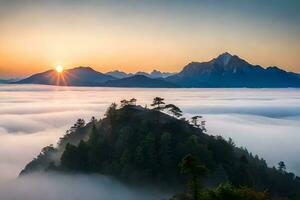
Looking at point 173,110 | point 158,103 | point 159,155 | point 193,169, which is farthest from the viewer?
point 173,110

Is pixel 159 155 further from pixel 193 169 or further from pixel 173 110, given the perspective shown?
pixel 193 169

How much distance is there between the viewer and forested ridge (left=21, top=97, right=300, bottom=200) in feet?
465

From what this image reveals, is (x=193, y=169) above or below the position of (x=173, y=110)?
below

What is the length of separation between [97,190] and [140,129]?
27057 mm

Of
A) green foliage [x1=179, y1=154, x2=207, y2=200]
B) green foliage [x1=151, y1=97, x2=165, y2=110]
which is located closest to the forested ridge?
green foliage [x1=151, y1=97, x2=165, y2=110]

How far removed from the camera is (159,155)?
467 ft

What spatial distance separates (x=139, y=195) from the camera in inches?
5576

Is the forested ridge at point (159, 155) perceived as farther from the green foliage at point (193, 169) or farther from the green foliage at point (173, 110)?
the green foliage at point (193, 169)

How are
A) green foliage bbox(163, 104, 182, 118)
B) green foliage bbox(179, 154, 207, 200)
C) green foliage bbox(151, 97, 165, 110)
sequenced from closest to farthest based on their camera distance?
green foliage bbox(179, 154, 207, 200)
green foliage bbox(151, 97, 165, 110)
green foliage bbox(163, 104, 182, 118)

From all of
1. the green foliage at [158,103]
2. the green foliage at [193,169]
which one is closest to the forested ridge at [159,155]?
the green foliage at [158,103]

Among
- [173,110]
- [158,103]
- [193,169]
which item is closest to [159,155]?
[158,103]

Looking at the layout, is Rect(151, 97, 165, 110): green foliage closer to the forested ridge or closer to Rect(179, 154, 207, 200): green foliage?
the forested ridge

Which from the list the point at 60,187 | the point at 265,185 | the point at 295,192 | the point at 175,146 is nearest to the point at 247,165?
the point at 265,185

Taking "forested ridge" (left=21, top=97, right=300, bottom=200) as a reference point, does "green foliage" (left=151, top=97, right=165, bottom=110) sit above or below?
above
